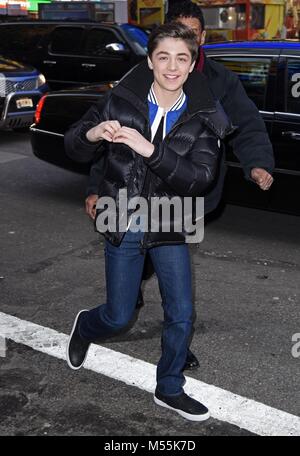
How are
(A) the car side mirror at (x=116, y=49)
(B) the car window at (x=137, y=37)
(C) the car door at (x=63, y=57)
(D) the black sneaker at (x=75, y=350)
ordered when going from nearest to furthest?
(D) the black sneaker at (x=75, y=350), (A) the car side mirror at (x=116, y=49), (B) the car window at (x=137, y=37), (C) the car door at (x=63, y=57)

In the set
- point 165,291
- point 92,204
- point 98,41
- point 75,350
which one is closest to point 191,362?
point 75,350

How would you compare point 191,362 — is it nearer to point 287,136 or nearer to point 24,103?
Answer: point 287,136

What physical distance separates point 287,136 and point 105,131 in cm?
330

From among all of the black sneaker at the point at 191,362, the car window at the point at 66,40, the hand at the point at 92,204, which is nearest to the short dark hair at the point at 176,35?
the hand at the point at 92,204

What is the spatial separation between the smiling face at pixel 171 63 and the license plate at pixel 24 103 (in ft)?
25.3

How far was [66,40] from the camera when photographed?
1273cm

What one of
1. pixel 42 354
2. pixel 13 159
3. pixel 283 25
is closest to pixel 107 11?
pixel 283 25

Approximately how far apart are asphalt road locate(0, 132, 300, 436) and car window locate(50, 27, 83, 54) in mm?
5888

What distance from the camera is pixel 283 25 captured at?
717 inches

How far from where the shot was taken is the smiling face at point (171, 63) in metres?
2.84

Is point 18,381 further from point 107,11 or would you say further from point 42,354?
point 107,11

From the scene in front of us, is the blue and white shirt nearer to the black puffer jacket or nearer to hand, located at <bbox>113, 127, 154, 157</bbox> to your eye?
Answer: the black puffer jacket

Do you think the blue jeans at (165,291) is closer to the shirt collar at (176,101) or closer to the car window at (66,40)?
the shirt collar at (176,101)

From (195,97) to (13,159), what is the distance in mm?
6572
